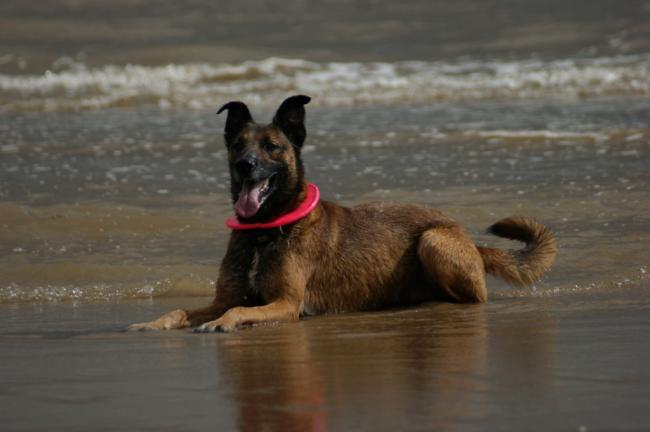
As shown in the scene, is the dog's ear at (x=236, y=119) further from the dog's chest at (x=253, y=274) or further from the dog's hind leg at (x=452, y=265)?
the dog's hind leg at (x=452, y=265)

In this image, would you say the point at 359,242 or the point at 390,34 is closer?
the point at 359,242

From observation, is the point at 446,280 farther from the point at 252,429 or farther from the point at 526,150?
the point at 526,150

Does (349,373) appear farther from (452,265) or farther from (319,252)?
(452,265)

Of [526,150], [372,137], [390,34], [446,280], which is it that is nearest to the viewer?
[446,280]

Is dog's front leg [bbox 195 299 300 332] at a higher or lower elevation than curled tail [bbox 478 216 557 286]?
lower

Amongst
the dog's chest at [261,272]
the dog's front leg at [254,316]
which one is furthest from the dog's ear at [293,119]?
the dog's front leg at [254,316]

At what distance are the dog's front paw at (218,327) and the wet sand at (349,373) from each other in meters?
0.09

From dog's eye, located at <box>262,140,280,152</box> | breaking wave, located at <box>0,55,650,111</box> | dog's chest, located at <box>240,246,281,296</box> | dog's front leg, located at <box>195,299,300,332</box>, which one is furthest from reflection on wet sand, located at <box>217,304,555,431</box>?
breaking wave, located at <box>0,55,650,111</box>

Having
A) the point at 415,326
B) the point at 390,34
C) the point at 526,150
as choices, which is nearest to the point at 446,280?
the point at 415,326

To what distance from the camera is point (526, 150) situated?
15062 millimetres

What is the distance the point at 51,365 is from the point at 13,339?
1080 millimetres

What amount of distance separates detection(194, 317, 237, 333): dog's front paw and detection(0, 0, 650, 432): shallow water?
0.17 metres

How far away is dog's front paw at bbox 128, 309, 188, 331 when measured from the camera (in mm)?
7406

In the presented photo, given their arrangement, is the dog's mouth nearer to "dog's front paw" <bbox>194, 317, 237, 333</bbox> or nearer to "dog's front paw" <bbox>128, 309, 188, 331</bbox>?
"dog's front paw" <bbox>128, 309, 188, 331</bbox>
